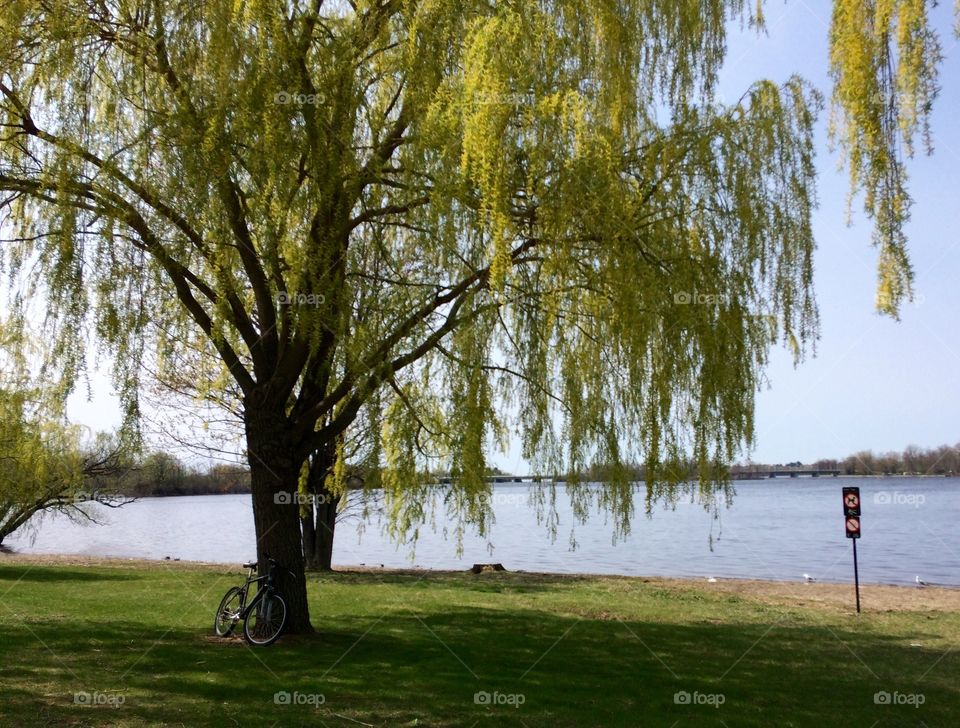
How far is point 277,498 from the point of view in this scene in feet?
28.8

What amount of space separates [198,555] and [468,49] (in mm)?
26204

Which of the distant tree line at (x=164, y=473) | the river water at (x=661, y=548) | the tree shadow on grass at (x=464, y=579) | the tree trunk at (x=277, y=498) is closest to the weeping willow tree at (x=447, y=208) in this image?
the tree trunk at (x=277, y=498)

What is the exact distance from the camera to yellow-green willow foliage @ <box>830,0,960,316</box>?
4.53 meters

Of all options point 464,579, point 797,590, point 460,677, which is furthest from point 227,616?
point 797,590

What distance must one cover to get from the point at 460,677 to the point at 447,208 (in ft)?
13.6

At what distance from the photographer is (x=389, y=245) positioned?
9.05 m

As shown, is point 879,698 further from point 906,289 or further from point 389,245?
point 389,245

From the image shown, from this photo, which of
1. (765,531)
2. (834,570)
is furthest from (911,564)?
(765,531)

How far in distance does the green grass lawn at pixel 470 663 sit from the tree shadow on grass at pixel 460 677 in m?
0.03

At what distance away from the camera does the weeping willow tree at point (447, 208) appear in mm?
5992

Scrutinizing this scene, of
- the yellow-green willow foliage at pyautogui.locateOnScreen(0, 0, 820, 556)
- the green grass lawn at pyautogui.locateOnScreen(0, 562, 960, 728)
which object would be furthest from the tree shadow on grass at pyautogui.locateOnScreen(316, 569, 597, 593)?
the yellow-green willow foliage at pyautogui.locateOnScreen(0, 0, 820, 556)

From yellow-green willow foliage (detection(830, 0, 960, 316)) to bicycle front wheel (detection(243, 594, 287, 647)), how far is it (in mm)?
6455

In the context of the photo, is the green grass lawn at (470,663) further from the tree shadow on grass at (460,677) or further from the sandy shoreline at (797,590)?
the sandy shoreline at (797,590)

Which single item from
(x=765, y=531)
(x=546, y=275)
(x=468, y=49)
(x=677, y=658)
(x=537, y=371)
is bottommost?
(x=765, y=531)
